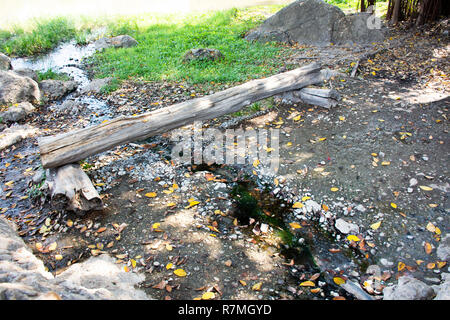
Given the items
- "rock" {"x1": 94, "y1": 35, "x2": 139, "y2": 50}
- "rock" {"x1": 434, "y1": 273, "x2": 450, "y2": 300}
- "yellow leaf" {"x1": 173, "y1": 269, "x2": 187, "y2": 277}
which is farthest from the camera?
"rock" {"x1": 94, "y1": 35, "x2": 139, "y2": 50}

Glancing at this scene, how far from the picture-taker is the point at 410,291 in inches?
96.3

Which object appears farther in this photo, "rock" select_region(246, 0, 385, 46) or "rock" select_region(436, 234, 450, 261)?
"rock" select_region(246, 0, 385, 46)

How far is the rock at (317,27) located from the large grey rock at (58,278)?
24.2 feet

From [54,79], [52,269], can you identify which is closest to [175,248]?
[52,269]

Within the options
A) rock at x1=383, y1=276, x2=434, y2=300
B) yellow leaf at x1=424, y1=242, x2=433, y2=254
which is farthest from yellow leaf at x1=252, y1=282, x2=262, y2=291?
yellow leaf at x1=424, y1=242, x2=433, y2=254

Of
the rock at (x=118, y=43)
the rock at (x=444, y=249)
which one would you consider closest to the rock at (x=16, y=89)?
→ the rock at (x=118, y=43)

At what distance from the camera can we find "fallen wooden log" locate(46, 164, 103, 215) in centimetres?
344

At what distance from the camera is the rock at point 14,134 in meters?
5.16

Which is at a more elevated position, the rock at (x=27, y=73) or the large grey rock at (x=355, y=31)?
the large grey rock at (x=355, y=31)

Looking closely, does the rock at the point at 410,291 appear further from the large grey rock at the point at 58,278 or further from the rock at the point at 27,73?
the rock at the point at 27,73

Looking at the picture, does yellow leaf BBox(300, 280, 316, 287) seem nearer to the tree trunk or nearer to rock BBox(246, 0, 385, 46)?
rock BBox(246, 0, 385, 46)

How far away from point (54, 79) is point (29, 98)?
1.23m

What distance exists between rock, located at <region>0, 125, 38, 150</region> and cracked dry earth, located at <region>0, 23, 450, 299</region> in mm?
144
